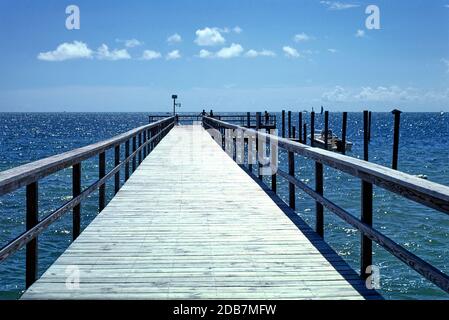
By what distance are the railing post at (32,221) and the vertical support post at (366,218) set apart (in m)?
2.68

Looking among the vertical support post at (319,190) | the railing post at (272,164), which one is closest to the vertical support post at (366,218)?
the vertical support post at (319,190)

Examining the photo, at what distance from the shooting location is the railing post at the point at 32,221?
14.6 ft

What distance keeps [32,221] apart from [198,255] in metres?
1.63

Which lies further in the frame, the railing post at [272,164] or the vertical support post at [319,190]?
the railing post at [272,164]

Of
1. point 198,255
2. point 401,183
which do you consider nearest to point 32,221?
point 198,255

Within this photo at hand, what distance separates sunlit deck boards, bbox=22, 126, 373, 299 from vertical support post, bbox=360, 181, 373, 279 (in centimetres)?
18

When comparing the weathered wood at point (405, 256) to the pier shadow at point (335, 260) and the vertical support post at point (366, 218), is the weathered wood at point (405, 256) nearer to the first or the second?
the vertical support post at point (366, 218)

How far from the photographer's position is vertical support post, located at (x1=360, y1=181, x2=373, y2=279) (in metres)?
4.60

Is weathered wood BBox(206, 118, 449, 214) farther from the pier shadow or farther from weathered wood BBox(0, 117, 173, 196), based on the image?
weathered wood BBox(0, 117, 173, 196)

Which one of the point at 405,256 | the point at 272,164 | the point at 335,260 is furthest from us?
the point at 272,164

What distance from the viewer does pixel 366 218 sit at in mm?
4633

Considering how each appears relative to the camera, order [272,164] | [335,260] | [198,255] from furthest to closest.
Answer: [272,164] → [198,255] → [335,260]

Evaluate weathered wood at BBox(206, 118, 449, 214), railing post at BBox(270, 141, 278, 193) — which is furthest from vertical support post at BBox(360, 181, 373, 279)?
railing post at BBox(270, 141, 278, 193)

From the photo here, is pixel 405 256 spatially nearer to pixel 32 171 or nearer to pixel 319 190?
pixel 319 190
